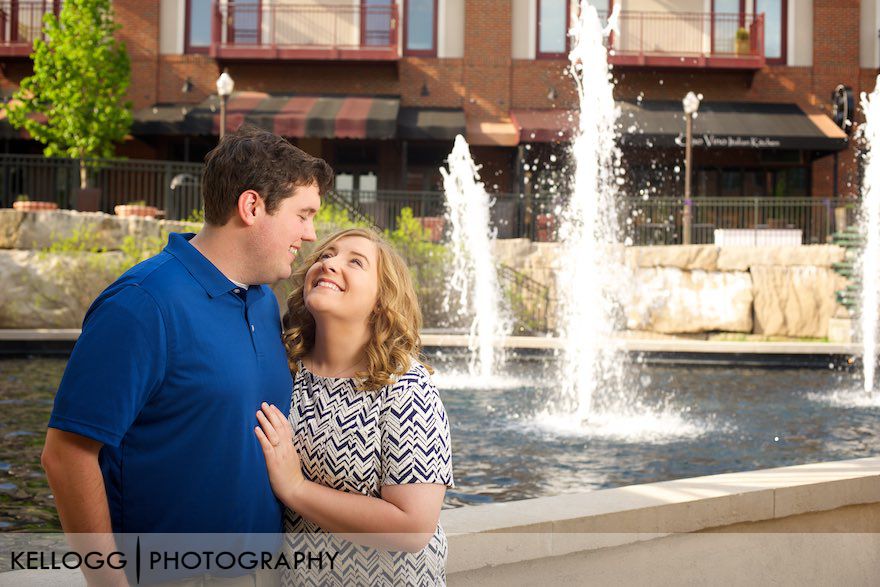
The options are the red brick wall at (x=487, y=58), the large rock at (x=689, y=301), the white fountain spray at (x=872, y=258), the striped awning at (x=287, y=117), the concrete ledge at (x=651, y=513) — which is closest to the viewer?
the concrete ledge at (x=651, y=513)

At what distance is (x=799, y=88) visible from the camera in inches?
909

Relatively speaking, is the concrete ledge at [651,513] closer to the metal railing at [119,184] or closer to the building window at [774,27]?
the metal railing at [119,184]

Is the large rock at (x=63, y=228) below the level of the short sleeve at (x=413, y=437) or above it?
above

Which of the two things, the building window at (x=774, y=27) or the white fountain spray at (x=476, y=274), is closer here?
the white fountain spray at (x=476, y=274)

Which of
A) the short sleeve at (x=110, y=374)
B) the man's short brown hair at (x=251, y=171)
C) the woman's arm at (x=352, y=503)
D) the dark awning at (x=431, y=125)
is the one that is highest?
the dark awning at (x=431, y=125)

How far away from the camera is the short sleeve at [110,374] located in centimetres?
179

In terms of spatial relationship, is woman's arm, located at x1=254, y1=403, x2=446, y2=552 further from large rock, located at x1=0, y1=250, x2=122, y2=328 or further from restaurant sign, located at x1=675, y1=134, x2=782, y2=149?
restaurant sign, located at x1=675, y1=134, x2=782, y2=149

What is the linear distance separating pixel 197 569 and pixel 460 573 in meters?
0.90

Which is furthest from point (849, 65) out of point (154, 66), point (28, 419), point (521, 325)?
point (28, 419)

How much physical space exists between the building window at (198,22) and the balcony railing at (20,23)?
3.30 m

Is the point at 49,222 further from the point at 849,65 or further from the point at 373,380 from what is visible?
the point at 849,65

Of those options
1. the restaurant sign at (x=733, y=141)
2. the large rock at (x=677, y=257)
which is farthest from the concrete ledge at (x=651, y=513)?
the restaurant sign at (x=733, y=141)

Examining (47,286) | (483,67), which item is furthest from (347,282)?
(483,67)

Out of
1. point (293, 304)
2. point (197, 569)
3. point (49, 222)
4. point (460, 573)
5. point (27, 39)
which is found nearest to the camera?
point (197, 569)
